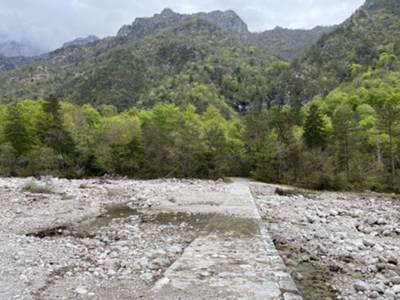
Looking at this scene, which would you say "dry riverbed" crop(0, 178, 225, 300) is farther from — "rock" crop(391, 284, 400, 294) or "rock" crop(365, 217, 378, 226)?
"rock" crop(365, 217, 378, 226)

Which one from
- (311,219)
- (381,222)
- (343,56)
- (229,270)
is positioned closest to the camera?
(229,270)

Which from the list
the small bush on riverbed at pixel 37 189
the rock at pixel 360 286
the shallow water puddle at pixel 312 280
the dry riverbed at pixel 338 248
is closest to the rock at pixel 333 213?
the dry riverbed at pixel 338 248

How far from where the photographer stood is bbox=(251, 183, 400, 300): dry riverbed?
8.47m

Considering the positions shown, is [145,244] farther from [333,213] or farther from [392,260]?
[333,213]

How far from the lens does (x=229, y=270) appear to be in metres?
7.84

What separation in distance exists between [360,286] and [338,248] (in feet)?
11.2

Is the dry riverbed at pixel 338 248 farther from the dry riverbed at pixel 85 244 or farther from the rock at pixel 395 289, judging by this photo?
the dry riverbed at pixel 85 244

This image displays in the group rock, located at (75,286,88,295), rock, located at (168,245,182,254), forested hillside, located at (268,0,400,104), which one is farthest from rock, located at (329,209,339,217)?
forested hillside, located at (268,0,400,104)

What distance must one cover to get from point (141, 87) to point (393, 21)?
7435cm

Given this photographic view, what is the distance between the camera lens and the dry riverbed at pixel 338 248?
333 inches

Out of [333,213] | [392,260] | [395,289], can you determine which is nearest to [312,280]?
[395,289]

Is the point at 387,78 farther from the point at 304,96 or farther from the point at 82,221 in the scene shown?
the point at 82,221

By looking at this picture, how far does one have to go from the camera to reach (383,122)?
1396 inches

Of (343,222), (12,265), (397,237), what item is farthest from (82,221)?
(397,237)
